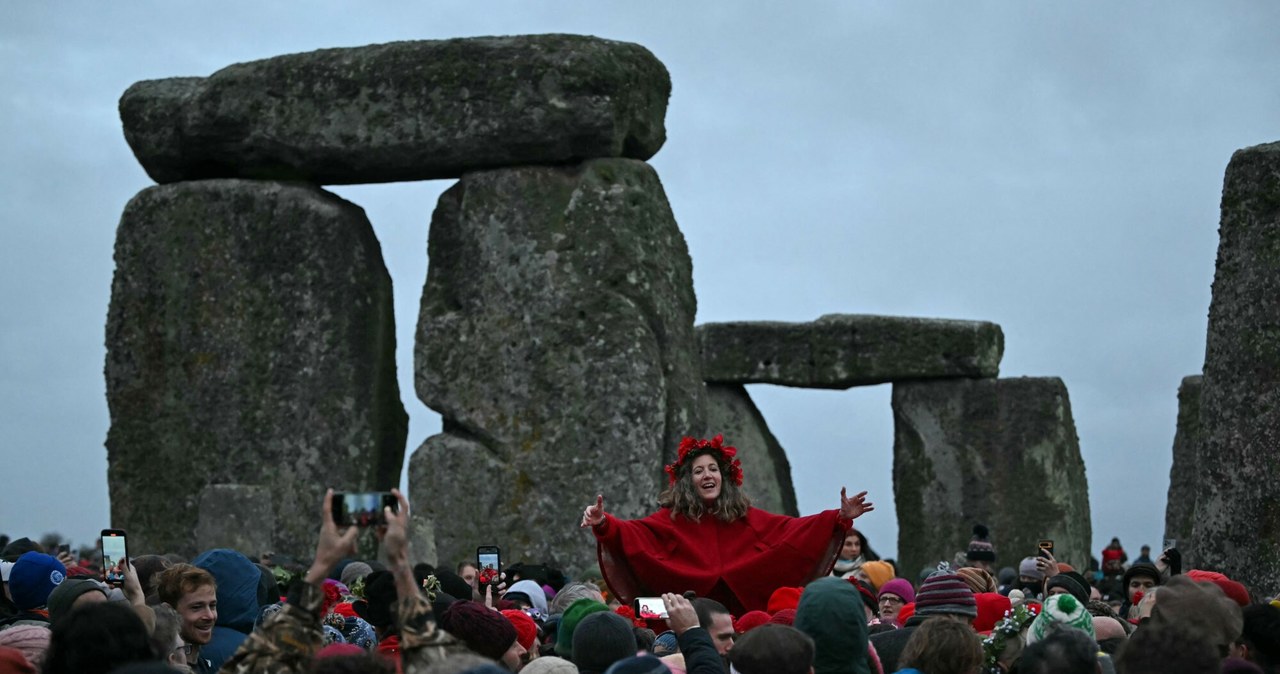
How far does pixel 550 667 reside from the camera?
186 inches

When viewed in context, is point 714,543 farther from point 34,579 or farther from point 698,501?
point 34,579

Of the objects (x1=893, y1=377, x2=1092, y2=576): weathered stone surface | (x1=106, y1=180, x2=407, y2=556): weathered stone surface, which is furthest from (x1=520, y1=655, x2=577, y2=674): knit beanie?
(x1=893, y1=377, x2=1092, y2=576): weathered stone surface

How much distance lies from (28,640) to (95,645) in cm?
88

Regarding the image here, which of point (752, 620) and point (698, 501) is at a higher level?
point (698, 501)

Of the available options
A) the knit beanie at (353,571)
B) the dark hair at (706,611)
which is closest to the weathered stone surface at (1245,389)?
the dark hair at (706,611)

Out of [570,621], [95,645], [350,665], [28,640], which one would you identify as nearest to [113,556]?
[28,640]

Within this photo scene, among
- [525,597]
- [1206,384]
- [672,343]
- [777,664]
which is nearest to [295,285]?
[672,343]

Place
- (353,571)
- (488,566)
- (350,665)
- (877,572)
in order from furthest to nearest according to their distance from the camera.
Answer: (877,572)
(353,571)
(488,566)
(350,665)

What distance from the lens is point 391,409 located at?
43.0 ft

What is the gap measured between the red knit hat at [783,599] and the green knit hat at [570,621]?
94 cm

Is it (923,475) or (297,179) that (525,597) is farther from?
(923,475)

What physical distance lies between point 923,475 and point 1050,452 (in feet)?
4.17

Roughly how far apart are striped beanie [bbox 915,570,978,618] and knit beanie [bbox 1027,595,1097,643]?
0.94 ft

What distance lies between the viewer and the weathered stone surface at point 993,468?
18.1m
